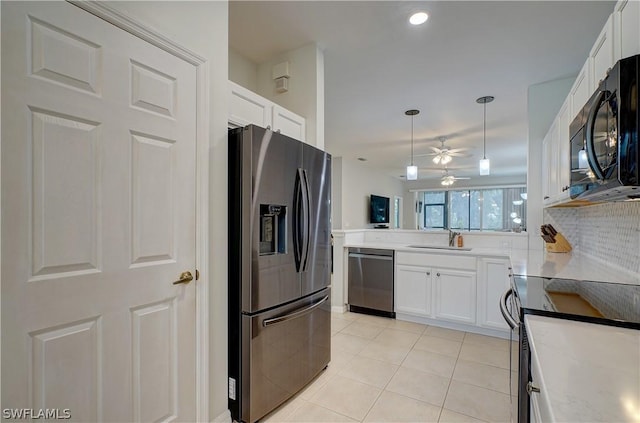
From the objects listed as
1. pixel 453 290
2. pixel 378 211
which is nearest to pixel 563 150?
Result: pixel 453 290

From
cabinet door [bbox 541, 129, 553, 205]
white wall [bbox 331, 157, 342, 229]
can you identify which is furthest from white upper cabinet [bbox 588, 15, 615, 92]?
white wall [bbox 331, 157, 342, 229]

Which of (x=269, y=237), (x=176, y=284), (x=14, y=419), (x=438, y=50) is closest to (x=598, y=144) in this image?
(x=269, y=237)

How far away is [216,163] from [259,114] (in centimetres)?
64

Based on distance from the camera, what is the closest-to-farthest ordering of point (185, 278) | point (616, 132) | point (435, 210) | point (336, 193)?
point (616, 132), point (185, 278), point (336, 193), point (435, 210)

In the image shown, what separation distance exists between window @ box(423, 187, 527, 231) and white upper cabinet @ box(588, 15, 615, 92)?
331 inches

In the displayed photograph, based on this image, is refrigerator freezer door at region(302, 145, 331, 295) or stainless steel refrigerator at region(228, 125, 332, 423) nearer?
stainless steel refrigerator at region(228, 125, 332, 423)

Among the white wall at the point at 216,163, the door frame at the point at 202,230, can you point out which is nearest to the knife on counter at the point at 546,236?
the white wall at the point at 216,163

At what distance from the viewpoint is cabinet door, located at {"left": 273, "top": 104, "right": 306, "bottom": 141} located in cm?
237

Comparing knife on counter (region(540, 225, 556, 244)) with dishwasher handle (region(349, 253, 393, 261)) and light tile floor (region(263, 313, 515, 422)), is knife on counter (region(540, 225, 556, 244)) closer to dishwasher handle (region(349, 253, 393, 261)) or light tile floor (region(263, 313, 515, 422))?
light tile floor (region(263, 313, 515, 422))

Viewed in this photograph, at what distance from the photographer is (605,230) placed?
88.6 inches

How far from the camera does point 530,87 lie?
3.24 metres

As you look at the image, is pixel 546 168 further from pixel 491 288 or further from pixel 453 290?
pixel 453 290

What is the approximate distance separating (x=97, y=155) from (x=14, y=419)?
3.22 feet

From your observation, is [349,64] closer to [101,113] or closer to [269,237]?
[269,237]
